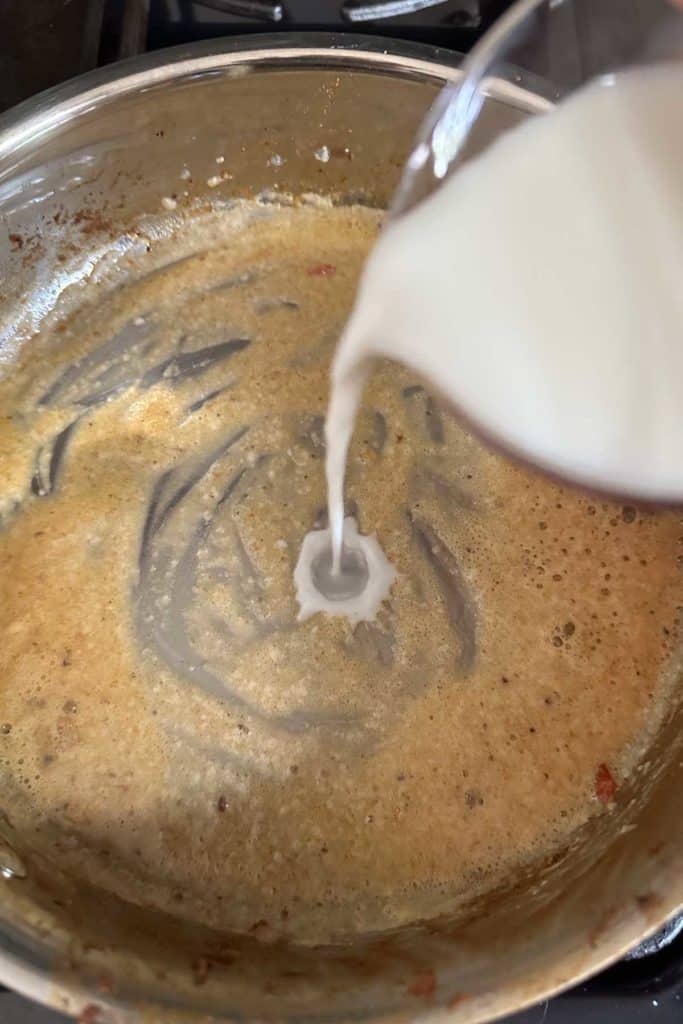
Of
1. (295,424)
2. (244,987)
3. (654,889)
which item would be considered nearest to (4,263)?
(295,424)

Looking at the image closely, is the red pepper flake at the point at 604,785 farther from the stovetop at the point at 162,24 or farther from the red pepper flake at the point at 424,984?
the stovetop at the point at 162,24

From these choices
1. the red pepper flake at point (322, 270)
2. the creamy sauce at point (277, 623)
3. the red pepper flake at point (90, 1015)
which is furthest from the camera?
the red pepper flake at point (322, 270)

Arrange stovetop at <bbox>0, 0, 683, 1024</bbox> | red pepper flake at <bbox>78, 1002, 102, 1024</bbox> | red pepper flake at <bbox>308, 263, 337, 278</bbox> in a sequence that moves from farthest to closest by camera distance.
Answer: red pepper flake at <bbox>308, 263, 337, 278</bbox>
stovetop at <bbox>0, 0, 683, 1024</bbox>
red pepper flake at <bbox>78, 1002, 102, 1024</bbox>

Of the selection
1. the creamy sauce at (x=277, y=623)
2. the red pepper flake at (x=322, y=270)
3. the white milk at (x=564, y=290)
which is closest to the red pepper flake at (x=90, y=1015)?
the creamy sauce at (x=277, y=623)

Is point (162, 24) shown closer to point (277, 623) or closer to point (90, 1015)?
point (277, 623)

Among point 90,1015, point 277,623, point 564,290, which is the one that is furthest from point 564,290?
point 90,1015

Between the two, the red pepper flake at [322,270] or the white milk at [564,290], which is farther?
the red pepper flake at [322,270]

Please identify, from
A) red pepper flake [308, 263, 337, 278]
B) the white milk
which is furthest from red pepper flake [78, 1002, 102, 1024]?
red pepper flake [308, 263, 337, 278]

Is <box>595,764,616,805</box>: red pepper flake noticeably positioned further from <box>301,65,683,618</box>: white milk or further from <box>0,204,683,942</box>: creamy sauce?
<box>301,65,683,618</box>: white milk

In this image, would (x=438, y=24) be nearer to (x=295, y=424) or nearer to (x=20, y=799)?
(x=295, y=424)
